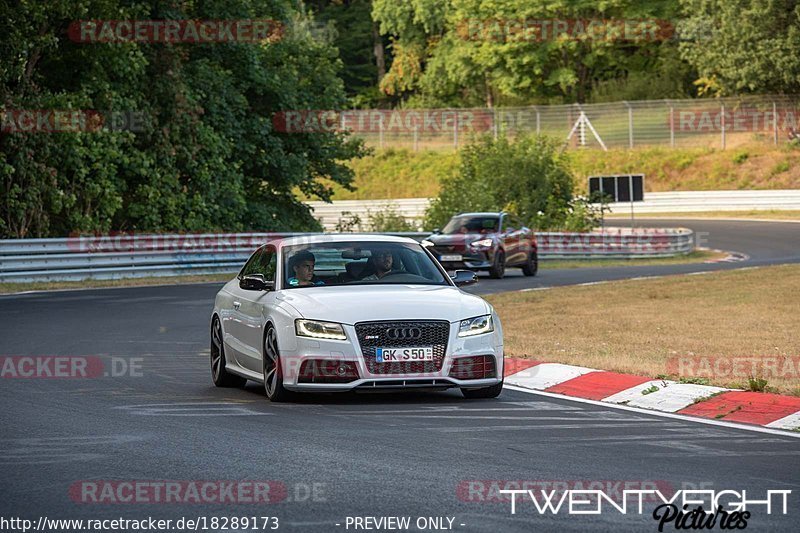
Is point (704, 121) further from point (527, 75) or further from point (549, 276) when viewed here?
point (549, 276)

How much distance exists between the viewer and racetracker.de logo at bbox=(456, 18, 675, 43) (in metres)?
82.3

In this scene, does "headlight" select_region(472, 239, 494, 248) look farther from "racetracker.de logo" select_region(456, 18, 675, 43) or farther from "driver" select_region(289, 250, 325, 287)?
"racetracker.de logo" select_region(456, 18, 675, 43)

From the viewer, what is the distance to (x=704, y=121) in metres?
75.4

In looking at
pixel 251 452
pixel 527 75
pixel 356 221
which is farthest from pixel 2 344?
pixel 527 75

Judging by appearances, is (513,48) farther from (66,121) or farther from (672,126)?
(66,121)

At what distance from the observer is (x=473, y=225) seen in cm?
3525

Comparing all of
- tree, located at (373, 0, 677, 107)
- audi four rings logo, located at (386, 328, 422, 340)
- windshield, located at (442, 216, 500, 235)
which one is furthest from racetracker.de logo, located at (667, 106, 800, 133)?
audi four rings logo, located at (386, 328, 422, 340)

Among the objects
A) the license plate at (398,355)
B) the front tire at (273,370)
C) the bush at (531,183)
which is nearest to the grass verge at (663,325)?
the license plate at (398,355)

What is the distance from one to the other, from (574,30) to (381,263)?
7168 centimetres

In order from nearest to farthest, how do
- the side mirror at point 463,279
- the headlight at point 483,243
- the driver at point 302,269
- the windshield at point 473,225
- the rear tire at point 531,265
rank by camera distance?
the driver at point 302,269
the side mirror at point 463,279
the headlight at point 483,243
the windshield at point 473,225
the rear tire at point 531,265

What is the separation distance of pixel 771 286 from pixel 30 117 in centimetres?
1688

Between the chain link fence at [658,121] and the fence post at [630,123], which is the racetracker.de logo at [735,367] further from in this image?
the fence post at [630,123]

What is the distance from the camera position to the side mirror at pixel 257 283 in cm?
1286

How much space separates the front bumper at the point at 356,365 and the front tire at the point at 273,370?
0.38 feet
